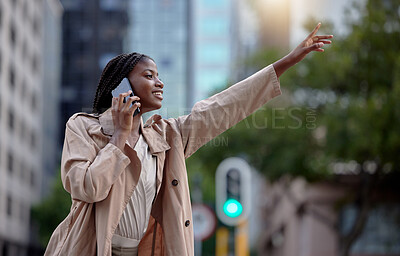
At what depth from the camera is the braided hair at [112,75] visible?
352 cm

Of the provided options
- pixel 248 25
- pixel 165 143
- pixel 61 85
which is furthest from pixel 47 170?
pixel 165 143

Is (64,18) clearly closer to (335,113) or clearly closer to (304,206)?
(304,206)

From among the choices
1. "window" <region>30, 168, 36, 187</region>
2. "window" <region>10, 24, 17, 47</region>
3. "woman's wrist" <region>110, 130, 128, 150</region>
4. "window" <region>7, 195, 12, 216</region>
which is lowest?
"window" <region>7, 195, 12, 216</region>

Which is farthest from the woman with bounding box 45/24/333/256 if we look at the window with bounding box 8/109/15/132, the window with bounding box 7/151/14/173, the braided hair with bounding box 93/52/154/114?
the window with bounding box 8/109/15/132

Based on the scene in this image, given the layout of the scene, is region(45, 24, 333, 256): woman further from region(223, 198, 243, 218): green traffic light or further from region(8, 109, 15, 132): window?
region(8, 109, 15, 132): window

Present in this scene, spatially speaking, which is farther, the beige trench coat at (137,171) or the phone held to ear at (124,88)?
the phone held to ear at (124,88)

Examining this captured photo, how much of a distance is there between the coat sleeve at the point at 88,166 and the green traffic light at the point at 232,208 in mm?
6162

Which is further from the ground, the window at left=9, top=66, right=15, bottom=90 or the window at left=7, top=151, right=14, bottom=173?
the window at left=9, top=66, right=15, bottom=90

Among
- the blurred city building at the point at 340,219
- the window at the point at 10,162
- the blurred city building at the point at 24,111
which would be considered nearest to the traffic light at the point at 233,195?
the blurred city building at the point at 340,219

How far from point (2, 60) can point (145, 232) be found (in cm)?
4047

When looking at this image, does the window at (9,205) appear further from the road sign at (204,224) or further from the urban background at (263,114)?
the road sign at (204,224)

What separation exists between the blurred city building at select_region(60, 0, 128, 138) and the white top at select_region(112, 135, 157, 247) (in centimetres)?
6356

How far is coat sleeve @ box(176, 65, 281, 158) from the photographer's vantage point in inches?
137

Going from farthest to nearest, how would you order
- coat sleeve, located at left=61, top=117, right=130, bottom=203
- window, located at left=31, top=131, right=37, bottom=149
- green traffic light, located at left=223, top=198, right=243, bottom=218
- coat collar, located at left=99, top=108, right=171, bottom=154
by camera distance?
1. window, located at left=31, top=131, right=37, bottom=149
2. green traffic light, located at left=223, top=198, right=243, bottom=218
3. coat collar, located at left=99, top=108, right=171, bottom=154
4. coat sleeve, located at left=61, top=117, right=130, bottom=203
